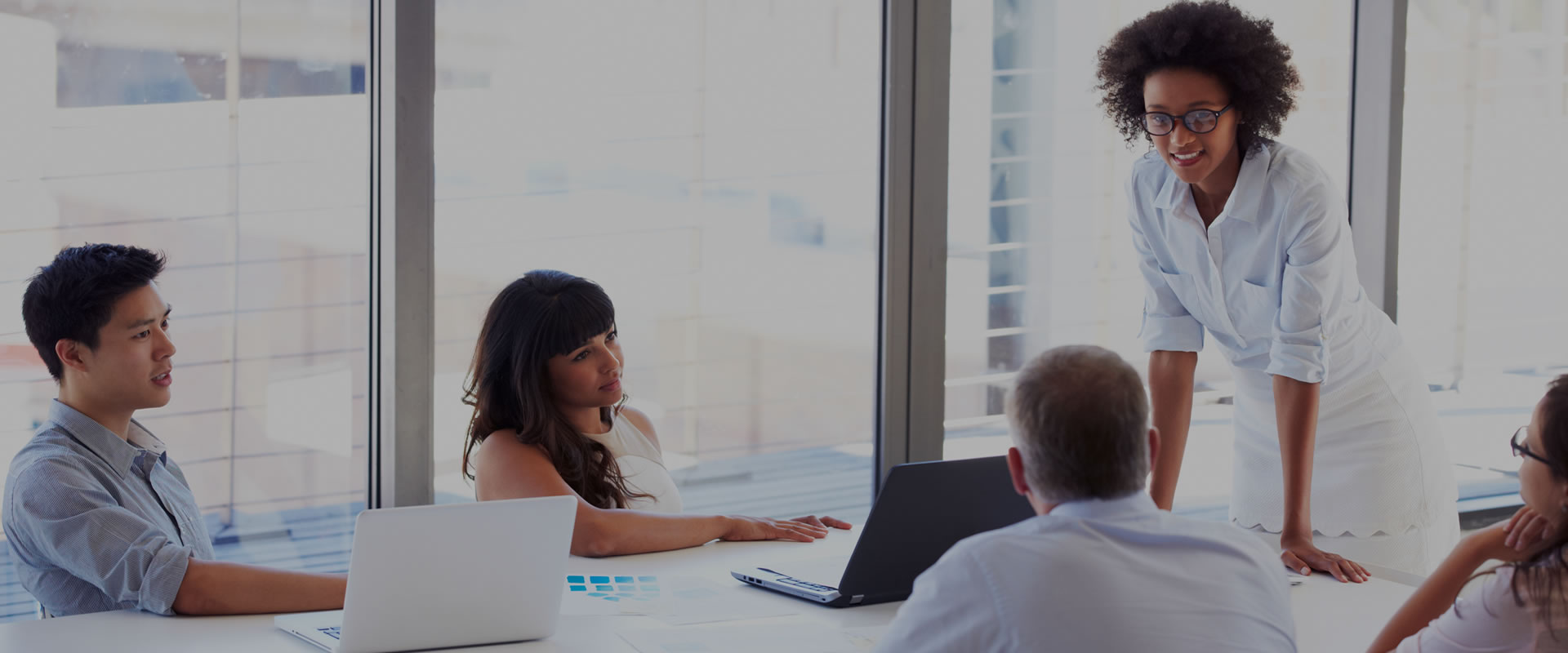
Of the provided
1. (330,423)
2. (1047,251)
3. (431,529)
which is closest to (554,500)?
(431,529)

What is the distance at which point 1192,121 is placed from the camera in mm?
2189

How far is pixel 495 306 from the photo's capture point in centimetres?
A: 231

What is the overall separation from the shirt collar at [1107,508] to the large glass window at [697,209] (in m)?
1.77

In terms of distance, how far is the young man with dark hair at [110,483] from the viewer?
1679 mm

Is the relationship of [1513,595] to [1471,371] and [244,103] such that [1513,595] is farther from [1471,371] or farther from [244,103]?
[1471,371]

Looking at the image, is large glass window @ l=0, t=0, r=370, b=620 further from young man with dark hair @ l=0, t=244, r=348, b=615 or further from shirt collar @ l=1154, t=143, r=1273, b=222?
shirt collar @ l=1154, t=143, r=1273, b=222

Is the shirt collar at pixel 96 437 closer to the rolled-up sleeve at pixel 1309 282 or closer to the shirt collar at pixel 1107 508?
the shirt collar at pixel 1107 508

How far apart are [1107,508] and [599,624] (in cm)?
75

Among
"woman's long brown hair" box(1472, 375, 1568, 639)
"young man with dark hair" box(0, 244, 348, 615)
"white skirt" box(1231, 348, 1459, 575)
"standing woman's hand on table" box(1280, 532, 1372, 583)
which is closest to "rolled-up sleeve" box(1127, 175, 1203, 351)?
"white skirt" box(1231, 348, 1459, 575)

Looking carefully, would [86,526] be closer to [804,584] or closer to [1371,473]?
[804,584]

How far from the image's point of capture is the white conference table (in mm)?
1563

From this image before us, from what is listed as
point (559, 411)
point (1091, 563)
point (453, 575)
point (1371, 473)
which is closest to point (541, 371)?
point (559, 411)

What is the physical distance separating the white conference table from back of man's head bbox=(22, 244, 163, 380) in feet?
1.37

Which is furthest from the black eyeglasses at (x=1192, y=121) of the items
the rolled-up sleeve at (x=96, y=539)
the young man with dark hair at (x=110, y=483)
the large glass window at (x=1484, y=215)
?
the large glass window at (x=1484, y=215)
